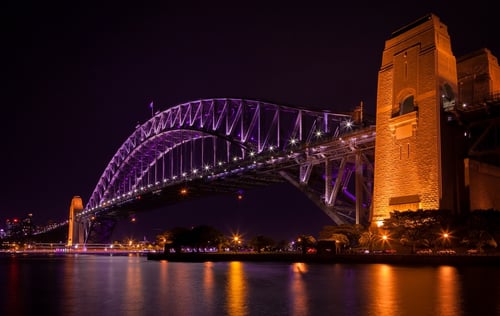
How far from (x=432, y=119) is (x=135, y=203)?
63.7 m

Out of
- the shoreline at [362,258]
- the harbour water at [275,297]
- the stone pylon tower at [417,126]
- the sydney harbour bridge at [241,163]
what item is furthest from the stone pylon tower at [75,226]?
the harbour water at [275,297]

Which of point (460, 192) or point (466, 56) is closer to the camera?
point (460, 192)

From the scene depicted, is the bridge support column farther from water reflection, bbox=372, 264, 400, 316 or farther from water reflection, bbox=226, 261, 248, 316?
water reflection, bbox=226, 261, 248, 316


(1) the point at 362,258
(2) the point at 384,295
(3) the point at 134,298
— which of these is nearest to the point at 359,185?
(1) the point at 362,258

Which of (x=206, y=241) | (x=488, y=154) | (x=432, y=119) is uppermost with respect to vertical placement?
(x=432, y=119)

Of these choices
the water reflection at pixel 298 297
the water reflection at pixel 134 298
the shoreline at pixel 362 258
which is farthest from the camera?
the shoreline at pixel 362 258

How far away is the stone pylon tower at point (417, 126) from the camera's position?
101ft

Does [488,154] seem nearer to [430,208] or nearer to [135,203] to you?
[430,208]

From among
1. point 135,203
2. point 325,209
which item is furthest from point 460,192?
point 135,203

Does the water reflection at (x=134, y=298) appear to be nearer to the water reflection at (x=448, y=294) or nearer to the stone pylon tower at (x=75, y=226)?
the water reflection at (x=448, y=294)

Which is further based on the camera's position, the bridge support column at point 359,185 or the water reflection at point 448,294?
the bridge support column at point 359,185

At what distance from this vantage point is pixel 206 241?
5666 cm

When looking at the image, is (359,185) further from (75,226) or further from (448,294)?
(75,226)

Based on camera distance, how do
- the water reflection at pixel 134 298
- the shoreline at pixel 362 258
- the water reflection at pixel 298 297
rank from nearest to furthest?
1. the water reflection at pixel 298 297
2. the water reflection at pixel 134 298
3. the shoreline at pixel 362 258
